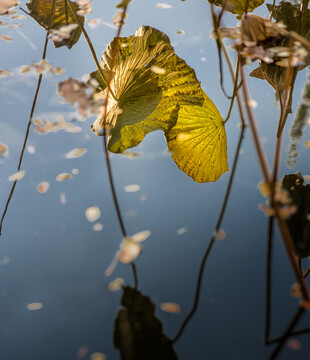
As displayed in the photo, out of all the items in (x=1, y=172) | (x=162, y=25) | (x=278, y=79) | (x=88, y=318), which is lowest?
(x=88, y=318)

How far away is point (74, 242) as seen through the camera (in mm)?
804

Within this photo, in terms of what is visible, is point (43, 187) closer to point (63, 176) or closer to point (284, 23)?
point (63, 176)

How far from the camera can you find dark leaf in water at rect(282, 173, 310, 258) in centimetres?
69

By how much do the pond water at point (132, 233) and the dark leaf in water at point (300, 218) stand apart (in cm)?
5

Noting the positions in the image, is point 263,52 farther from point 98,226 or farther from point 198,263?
point 98,226

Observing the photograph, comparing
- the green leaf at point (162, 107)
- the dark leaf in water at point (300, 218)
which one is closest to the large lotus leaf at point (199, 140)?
the green leaf at point (162, 107)

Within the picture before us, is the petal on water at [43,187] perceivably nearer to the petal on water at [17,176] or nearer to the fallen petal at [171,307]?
the petal on water at [17,176]

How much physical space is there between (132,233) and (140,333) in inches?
11.5

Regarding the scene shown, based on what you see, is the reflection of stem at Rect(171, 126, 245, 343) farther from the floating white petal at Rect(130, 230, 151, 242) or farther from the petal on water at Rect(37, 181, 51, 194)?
the petal on water at Rect(37, 181, 51, 194)

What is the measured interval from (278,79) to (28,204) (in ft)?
2.73

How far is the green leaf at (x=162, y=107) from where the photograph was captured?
0.81 meters

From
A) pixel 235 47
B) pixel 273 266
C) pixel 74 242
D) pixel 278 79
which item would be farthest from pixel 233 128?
pixel 74 242

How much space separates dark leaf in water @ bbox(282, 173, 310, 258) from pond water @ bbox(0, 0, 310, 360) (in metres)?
0.05

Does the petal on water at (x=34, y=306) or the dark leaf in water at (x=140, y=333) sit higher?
the dark leaf in water at (x=140, y=333)
